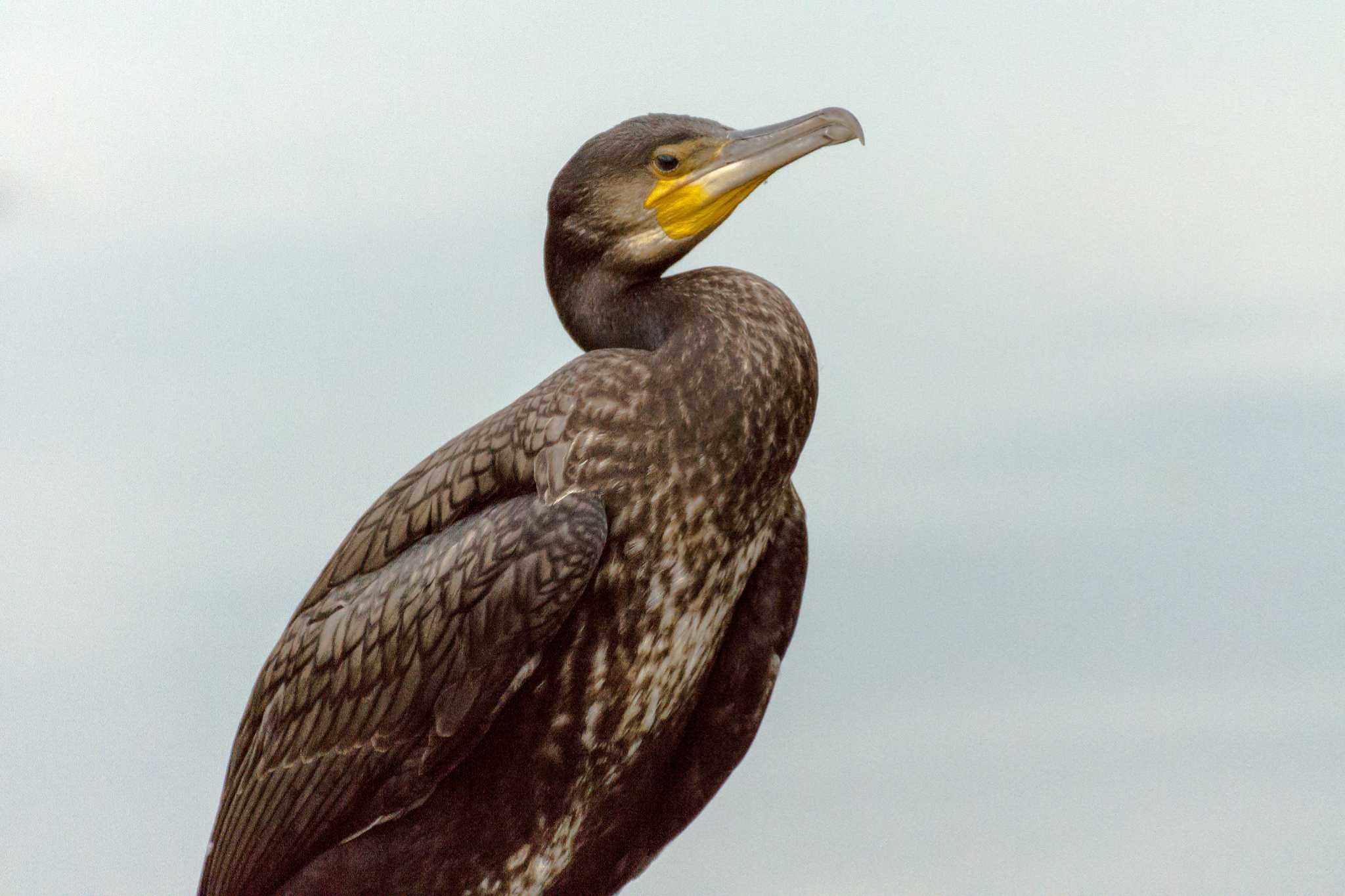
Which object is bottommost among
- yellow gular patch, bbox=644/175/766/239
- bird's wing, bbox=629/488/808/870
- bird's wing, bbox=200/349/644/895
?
bird's wing, bbox=629/488/808/870

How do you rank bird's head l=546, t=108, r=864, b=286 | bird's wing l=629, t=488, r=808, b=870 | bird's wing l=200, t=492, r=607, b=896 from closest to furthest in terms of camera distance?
bird's wing l=200, t=492, r=607, b=896, bird's head l=546, t=108, r=864, b=286, bird's wing l=629, t=488, r=808, b=870

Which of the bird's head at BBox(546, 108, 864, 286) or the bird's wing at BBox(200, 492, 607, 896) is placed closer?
the bird's wing at BBox(200, 492, 607, 896)

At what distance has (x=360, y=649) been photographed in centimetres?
362

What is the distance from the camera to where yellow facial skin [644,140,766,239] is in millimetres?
3705

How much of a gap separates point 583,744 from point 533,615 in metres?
0.41

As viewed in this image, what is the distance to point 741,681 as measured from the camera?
3.98m

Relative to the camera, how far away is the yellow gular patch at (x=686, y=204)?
146 inches

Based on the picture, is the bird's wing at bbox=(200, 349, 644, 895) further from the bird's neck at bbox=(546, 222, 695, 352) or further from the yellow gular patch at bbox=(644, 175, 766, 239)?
the yellow gular patch at bbox=(644, 175, 766, 239)

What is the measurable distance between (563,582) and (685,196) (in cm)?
98

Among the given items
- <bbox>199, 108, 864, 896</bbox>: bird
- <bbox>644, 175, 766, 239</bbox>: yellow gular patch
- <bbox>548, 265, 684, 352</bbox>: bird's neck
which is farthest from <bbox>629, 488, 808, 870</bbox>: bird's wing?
<bbox>644, 175, 766, 239</bbox>: yellow gular patch

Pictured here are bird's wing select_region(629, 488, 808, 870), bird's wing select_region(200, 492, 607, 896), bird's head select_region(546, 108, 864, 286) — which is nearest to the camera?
bird's wing select_region(200, 492, 607, 896)

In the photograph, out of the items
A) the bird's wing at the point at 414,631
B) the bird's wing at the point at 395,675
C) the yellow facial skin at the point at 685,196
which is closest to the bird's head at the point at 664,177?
the yellow facial skin at the point at 685,196

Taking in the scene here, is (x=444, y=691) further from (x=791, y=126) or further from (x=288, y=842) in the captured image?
(x=791, y=126)

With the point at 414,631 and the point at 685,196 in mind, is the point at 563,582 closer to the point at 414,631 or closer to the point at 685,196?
the point at 414,631
